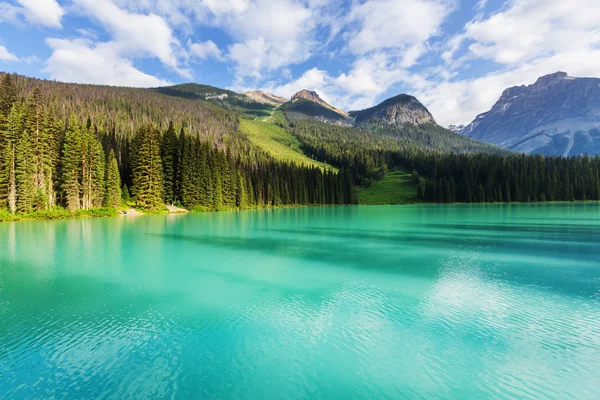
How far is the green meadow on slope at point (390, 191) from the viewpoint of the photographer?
15675cm

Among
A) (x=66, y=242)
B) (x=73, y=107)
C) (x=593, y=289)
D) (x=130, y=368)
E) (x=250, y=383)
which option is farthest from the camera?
(x=73, y=107)

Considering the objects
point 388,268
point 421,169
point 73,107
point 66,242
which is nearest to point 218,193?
point 66,242

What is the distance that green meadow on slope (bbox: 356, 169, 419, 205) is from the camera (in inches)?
6171

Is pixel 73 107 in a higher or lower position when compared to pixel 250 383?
higher

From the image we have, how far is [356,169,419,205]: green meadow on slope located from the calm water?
13493cm

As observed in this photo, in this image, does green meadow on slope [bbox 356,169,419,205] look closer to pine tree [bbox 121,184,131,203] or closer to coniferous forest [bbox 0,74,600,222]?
coniferous forest [bbox 0,74,600,222]

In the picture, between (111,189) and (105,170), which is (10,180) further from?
(105,170)

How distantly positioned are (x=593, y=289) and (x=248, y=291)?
17.4 meters

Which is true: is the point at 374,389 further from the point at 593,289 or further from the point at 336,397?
the point at 593,289

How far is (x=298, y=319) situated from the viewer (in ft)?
41.4

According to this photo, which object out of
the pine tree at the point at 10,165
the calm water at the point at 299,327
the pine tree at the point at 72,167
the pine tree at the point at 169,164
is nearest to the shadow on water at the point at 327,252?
the calm water at the point at 299,327

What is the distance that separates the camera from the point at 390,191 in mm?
169750

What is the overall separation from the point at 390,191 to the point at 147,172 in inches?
4966

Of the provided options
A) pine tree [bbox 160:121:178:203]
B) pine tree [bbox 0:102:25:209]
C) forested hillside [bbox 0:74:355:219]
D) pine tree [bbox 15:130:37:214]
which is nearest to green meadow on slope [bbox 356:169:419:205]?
forested hillside [bbox 0:74:355:219]
